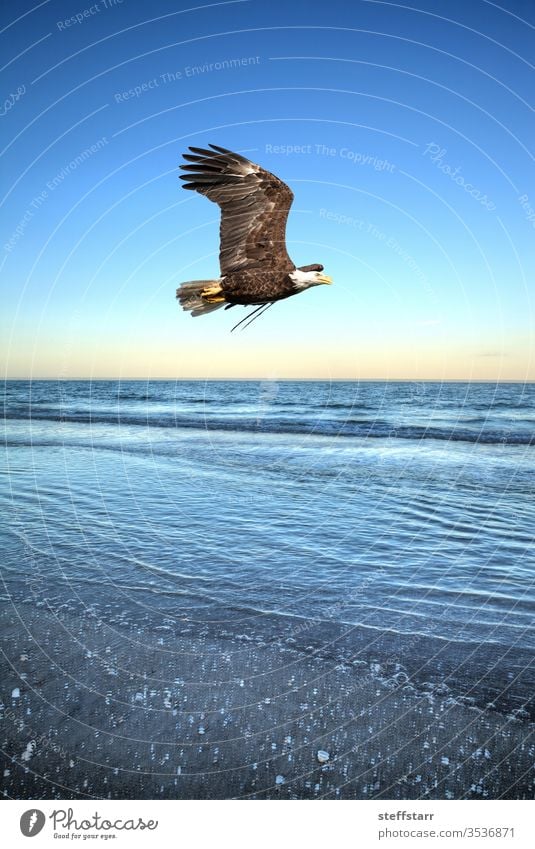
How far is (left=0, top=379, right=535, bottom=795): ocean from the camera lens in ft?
20.3

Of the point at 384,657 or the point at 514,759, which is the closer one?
the point at 514,759

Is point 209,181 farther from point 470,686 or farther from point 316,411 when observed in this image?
point 316,411

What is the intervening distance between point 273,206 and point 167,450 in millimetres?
15681

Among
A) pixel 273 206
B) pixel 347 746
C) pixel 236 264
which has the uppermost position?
pixel 273 206

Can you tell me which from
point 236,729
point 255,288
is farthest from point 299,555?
point 255,288

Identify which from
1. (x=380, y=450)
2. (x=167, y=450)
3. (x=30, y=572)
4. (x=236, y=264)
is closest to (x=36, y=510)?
(x=30, y=572)

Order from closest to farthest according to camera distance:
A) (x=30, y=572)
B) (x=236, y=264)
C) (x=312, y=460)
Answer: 1. (x=236, y=264)
2. (x=30, y=572)
3. (x=312, y=460)

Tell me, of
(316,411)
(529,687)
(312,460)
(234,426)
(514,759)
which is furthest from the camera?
(316,411)

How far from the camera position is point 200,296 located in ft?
19.6

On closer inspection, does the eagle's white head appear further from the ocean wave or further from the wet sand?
the ocean wave

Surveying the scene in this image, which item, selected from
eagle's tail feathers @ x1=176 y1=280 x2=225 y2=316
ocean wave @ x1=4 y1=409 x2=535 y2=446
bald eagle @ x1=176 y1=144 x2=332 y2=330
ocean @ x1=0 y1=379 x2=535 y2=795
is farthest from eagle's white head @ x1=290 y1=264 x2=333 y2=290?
ocean wave @ x1=4 y1=409 x2=535 y2=446

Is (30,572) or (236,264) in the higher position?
(236,264)

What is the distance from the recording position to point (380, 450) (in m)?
22.9

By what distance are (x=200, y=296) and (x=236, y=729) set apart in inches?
159
